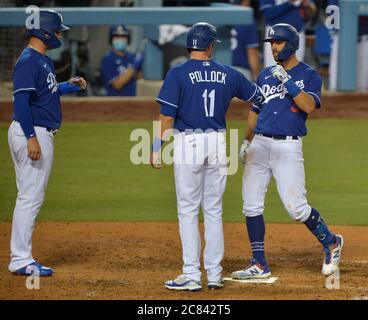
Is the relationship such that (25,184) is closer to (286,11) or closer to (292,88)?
(292,88)

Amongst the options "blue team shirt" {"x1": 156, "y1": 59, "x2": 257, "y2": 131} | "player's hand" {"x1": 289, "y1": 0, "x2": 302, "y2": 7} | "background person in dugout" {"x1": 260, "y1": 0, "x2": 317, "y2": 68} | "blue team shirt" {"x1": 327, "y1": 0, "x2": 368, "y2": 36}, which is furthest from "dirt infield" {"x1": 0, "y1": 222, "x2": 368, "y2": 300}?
"blue team shirt" {"x1": 327, "y1": 0, "x2": 368, "y2": 36}

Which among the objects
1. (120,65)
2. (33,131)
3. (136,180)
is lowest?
(136,180)

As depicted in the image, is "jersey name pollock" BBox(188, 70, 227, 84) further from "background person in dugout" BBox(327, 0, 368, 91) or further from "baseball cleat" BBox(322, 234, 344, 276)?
"background person in dugout" BBox(327, 0, 368, 91)

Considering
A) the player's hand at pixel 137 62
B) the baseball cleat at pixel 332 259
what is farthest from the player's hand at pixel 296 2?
the baseball cleat at pixel 332 259

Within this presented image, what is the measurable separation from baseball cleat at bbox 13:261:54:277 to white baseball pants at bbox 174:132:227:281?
3.42 ft

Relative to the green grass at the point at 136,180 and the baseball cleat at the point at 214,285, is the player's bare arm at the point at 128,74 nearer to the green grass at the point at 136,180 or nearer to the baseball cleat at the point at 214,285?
the green grass at the point at 136,180

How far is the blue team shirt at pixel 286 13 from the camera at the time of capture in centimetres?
1540

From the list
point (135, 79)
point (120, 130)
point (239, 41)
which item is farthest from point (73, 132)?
point (239, 41)

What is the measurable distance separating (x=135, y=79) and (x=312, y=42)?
3.95m

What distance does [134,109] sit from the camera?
15328 millimetres

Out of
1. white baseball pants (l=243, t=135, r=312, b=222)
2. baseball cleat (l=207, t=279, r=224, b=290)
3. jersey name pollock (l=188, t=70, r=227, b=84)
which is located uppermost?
jersey name pollock (l=188, t=70, r=227, b=84)

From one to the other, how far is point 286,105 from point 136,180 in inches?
184

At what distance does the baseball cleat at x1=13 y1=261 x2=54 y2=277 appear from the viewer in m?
7.11

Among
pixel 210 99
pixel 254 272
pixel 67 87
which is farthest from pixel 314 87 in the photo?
pixel 67 87
